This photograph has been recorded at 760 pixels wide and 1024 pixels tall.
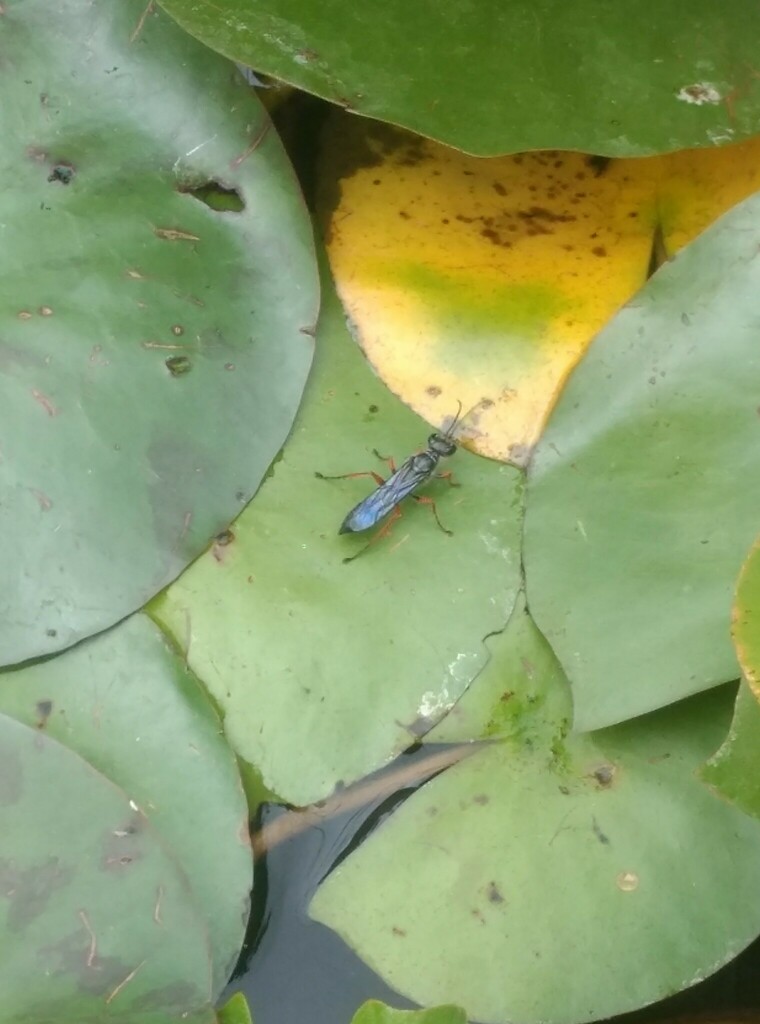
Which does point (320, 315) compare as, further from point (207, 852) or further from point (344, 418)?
point (207, 852)

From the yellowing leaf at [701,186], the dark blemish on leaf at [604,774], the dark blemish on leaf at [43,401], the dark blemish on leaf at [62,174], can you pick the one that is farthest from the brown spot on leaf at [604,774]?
the dark blemish on leaf at [62,174]

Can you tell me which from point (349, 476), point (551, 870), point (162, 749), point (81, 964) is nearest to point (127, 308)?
point (349, 476)

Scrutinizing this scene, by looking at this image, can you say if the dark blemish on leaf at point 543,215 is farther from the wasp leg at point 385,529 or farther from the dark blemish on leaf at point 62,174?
the dark blemish on leaf at point 62,174

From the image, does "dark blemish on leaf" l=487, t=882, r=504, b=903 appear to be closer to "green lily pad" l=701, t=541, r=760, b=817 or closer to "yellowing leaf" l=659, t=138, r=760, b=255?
"green lily pad" l=701, t=541, r=760, b=817

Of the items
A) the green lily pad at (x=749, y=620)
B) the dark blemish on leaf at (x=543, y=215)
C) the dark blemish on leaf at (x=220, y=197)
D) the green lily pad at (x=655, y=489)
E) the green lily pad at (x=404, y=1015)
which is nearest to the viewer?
the green lily pad at (x=749, y=620)

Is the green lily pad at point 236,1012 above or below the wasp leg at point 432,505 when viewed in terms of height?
below

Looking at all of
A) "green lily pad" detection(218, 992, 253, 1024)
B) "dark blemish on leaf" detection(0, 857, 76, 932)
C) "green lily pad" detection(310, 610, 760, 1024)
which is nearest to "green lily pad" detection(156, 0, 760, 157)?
"green lily pad" detection(310, 610, 760, 1024)
